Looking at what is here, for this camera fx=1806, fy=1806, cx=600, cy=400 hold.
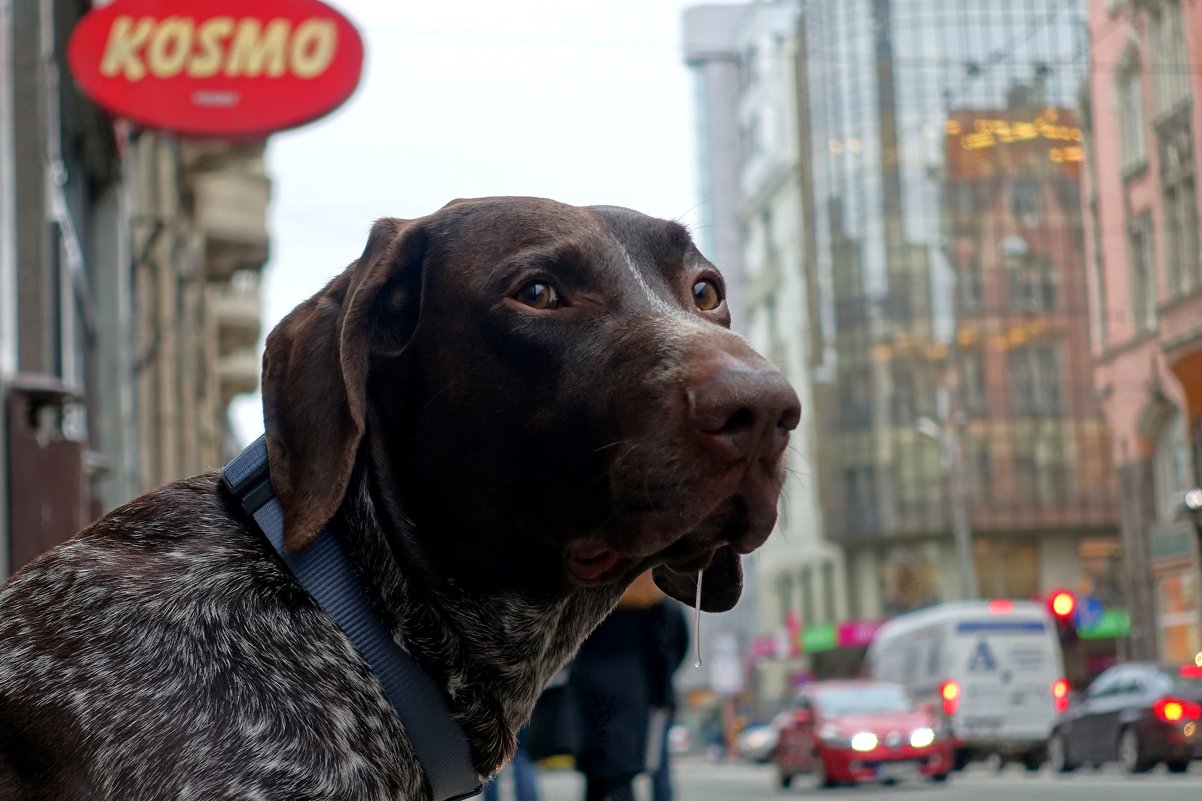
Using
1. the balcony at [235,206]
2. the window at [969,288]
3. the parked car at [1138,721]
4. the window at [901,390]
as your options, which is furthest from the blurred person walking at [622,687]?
the window at [901,390]

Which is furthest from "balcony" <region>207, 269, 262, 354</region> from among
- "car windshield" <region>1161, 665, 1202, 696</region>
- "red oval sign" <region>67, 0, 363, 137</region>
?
"red oval sign" <region>67, 0, 363, 137</region>

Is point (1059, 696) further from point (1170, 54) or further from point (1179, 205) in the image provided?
point (1170, 54)

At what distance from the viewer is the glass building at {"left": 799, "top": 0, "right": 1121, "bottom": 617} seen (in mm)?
63625

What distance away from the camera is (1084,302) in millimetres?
65375

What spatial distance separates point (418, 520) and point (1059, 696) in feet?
89.8

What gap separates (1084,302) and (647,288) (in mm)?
64968

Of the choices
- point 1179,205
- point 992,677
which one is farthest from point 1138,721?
point 992,677

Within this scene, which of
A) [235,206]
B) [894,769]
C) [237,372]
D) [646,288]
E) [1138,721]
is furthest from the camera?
[237,372]

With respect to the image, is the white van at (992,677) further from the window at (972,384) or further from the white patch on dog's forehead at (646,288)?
the window at (972,384)

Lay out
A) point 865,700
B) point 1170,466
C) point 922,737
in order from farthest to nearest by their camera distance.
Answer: point 1170,466 < point 865,700 < point 922,737

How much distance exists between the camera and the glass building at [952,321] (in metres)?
63.6

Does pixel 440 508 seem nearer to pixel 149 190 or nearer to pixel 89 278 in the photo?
pixel 89 278

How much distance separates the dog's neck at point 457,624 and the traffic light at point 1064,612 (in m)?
25.3

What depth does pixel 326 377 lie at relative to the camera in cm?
267
